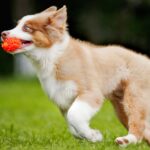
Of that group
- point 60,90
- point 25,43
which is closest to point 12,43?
point 25,43

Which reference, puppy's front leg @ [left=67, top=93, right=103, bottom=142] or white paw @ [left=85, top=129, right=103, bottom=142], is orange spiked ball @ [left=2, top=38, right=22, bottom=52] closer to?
puppy's front leg @ [left=67, top=93, right=103, bottom=142]

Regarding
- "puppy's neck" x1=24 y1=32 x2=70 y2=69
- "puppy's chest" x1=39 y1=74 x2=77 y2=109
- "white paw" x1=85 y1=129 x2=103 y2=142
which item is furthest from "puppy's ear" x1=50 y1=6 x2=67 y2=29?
"white paw" x1=85 y1=129 x2=103 y2=142

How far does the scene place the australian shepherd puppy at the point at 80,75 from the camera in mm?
9375

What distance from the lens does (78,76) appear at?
946cm

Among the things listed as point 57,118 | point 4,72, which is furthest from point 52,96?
point 4,72

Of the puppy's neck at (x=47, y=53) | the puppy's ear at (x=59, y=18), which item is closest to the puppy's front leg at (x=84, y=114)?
the puppy's neck at (x=47, y=53)

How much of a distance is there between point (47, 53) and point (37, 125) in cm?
377

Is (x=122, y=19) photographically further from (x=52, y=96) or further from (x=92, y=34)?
(x=52, y=96)

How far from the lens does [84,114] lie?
30.1ft

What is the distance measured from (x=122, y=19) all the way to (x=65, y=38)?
16.5m

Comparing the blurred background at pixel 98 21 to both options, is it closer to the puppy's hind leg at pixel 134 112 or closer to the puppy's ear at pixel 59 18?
the puppy's hind leg at pixel 134 112

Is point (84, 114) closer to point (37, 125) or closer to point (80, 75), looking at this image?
point (80, 75)

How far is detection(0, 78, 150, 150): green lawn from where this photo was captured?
9.46 m

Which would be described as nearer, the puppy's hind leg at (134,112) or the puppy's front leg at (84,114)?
the puppy's front leg at (84,114)
